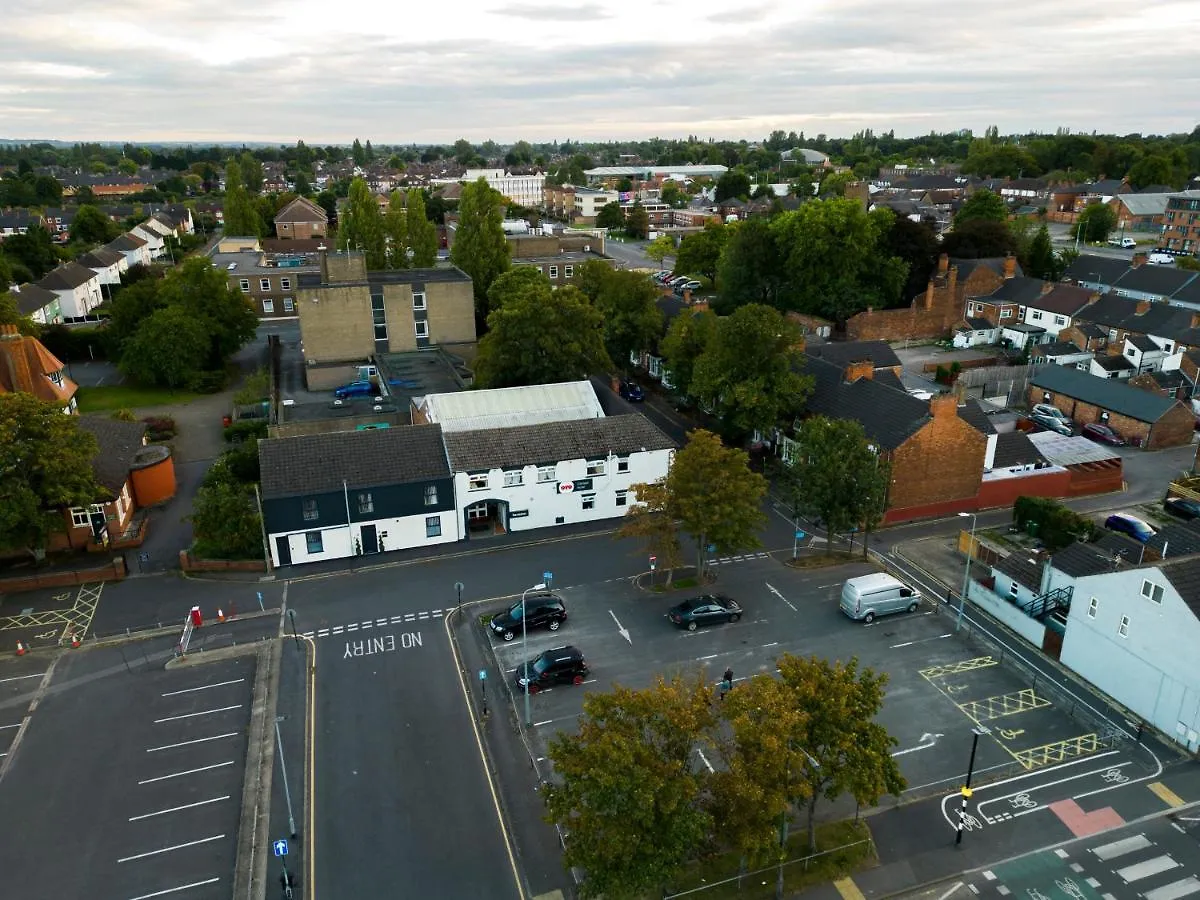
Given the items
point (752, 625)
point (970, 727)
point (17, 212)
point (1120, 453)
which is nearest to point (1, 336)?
point (752, 625)

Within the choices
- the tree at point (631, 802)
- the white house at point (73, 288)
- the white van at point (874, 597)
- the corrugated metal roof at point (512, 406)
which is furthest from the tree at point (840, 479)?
the white house at point (73, 288)

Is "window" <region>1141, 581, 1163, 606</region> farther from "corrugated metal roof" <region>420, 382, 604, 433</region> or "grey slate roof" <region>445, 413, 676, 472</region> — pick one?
"corrugated metal roof" <region>420, 382, 604, 433</region>

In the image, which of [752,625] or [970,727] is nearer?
[970,727]

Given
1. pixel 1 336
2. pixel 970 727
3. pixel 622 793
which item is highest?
pixel 1 336

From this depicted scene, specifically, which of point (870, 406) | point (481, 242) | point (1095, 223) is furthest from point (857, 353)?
point (1095, 223)

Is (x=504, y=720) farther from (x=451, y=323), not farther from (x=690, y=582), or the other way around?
(x=451, y=323)

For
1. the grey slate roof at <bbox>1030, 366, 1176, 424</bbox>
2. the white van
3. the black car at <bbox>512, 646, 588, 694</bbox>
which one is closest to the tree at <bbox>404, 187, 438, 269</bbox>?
the grey slate roof at <bbox>1030, 366, 1176, 424</bbox>

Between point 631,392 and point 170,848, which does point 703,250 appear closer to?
point 631,392
